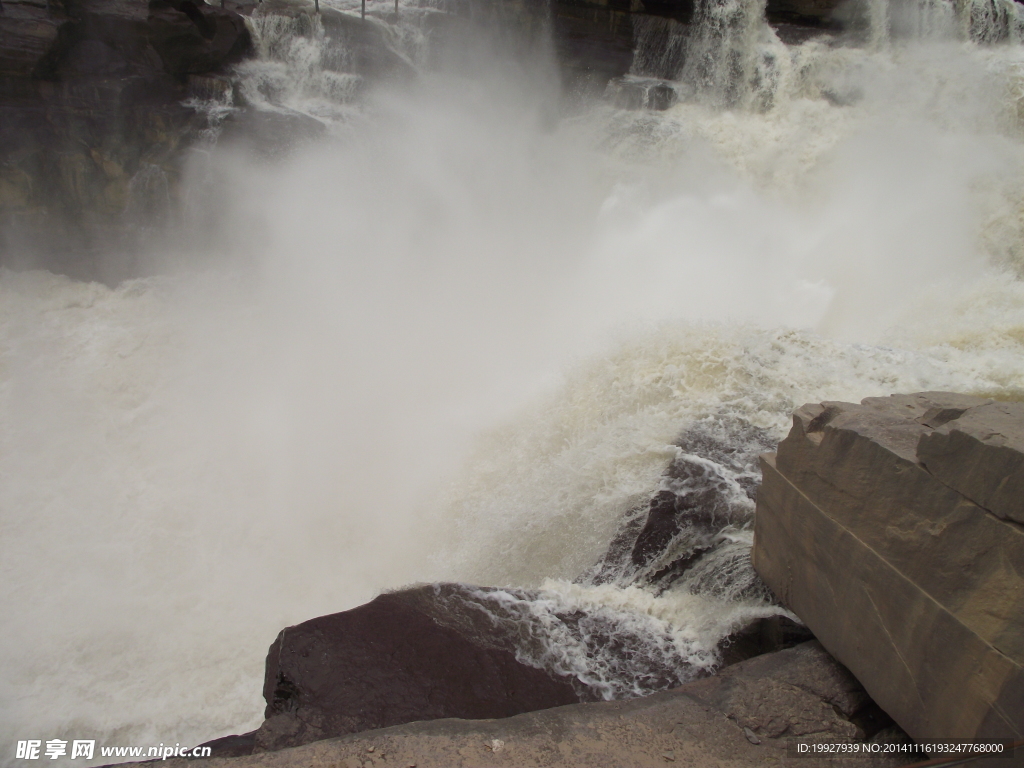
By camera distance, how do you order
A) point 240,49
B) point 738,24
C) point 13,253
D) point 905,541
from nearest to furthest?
point 905,541, point 13,253, point 240,49, point 738,24

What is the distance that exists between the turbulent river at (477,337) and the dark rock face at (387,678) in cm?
33

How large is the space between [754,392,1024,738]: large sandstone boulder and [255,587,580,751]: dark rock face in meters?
1.37

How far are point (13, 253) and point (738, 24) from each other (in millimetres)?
13642

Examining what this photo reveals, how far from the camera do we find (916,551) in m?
2.33

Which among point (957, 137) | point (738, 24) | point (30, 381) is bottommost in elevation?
point (30, 381)

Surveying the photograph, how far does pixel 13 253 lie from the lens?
9.92 meters

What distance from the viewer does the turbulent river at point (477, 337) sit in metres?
4.78

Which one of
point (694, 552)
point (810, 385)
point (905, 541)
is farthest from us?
point (810, 385)

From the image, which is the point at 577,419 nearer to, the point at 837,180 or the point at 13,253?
the point at 837,180

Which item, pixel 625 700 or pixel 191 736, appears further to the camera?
pixel 191 736

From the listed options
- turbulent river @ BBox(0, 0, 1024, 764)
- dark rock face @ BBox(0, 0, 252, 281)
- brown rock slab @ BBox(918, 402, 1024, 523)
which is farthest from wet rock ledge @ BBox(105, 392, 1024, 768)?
dark rock face @ BBox(0, 0, 252, 281)

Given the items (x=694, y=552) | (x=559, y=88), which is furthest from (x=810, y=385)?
(x=559, y=88)

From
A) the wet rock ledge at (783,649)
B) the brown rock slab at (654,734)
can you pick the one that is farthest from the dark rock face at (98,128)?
the brown rock slab at (654,734)

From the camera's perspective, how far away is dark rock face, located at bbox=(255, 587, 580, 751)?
2820 mm
